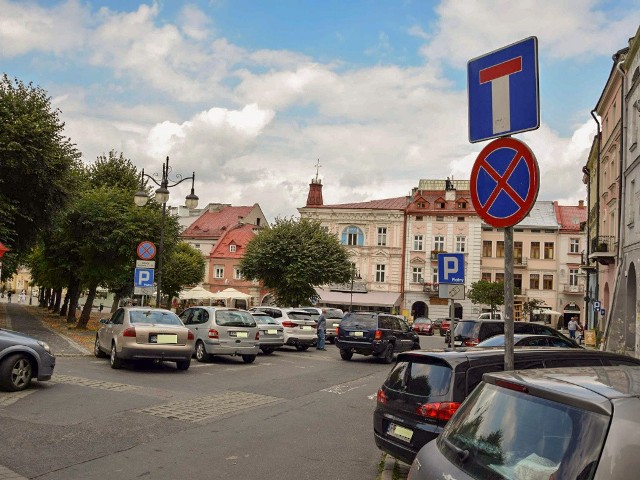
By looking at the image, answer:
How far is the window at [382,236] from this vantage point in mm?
67500

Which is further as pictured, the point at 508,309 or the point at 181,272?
the point at 181,272

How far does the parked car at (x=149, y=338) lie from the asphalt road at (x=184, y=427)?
465mm

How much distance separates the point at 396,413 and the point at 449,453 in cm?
347

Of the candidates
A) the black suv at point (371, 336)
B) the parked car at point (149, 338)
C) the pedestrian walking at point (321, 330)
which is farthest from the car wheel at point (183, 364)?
the pedestrian walking at point (321, 330)

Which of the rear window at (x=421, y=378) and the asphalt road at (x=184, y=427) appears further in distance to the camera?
the asphalt road at (x=184, y=427)

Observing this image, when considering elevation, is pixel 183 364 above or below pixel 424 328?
above

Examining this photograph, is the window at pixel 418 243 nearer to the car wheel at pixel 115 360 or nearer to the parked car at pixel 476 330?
the parked car at pixel 476 330

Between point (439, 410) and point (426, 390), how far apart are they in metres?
0.33

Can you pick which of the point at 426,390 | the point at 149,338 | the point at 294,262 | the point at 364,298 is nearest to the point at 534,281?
the point at 364,298

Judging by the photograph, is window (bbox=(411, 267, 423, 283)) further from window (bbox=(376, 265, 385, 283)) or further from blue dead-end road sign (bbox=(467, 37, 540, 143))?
blue dead-end road sign (bbox=(467, 37, 540, 143))

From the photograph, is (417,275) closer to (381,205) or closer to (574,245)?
(381,205)

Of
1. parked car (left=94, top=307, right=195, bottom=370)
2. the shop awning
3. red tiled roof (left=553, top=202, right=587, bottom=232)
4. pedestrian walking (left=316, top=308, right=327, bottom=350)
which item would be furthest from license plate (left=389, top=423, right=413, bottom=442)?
red tiled roof (left=553, top=202, right=587, bottom=232)

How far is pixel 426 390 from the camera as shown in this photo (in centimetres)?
684

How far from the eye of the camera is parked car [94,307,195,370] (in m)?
15.8
